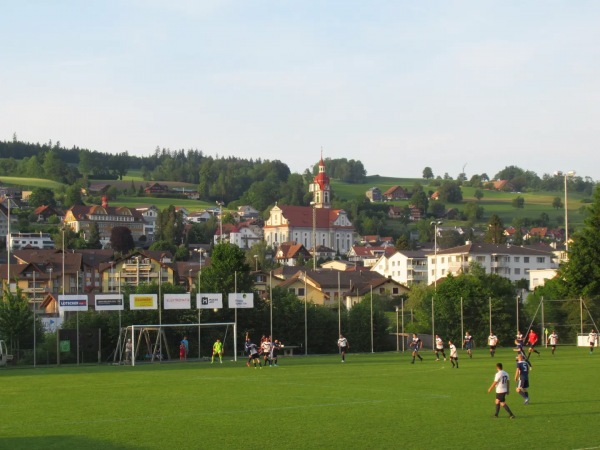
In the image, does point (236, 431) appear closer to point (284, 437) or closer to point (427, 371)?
point (284, 437)

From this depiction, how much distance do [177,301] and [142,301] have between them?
7.68ft

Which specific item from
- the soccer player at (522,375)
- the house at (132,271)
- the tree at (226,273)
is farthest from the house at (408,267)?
the soccer player at (522,375)

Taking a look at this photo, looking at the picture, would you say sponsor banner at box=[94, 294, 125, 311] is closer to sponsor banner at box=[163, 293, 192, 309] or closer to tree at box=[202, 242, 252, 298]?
sponsor banner at box=[163, 293, 192, 309]

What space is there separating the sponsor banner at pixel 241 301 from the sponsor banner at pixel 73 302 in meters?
9.60

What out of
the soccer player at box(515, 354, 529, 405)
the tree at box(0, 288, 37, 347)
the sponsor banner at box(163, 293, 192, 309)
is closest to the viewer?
Result: the soccer player at box(515, 354, 529, 405)

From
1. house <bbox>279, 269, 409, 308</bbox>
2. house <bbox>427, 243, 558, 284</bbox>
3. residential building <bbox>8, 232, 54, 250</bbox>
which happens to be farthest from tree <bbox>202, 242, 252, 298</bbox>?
residential building <bbox>8, 232, 54, 250</bbox>

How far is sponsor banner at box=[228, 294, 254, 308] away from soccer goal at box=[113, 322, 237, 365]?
131cm

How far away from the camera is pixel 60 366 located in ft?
186

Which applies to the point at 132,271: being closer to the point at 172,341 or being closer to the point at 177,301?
the point at 172,341

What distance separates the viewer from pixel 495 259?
154 metres

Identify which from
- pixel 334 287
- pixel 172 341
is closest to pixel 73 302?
pixel 172 341

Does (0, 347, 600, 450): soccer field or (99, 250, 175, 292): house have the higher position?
(99, 250, 175, 292): house

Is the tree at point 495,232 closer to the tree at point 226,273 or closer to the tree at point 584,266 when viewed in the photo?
the tree at point 584,266

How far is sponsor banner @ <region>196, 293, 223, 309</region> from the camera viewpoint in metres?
A: 63.4
